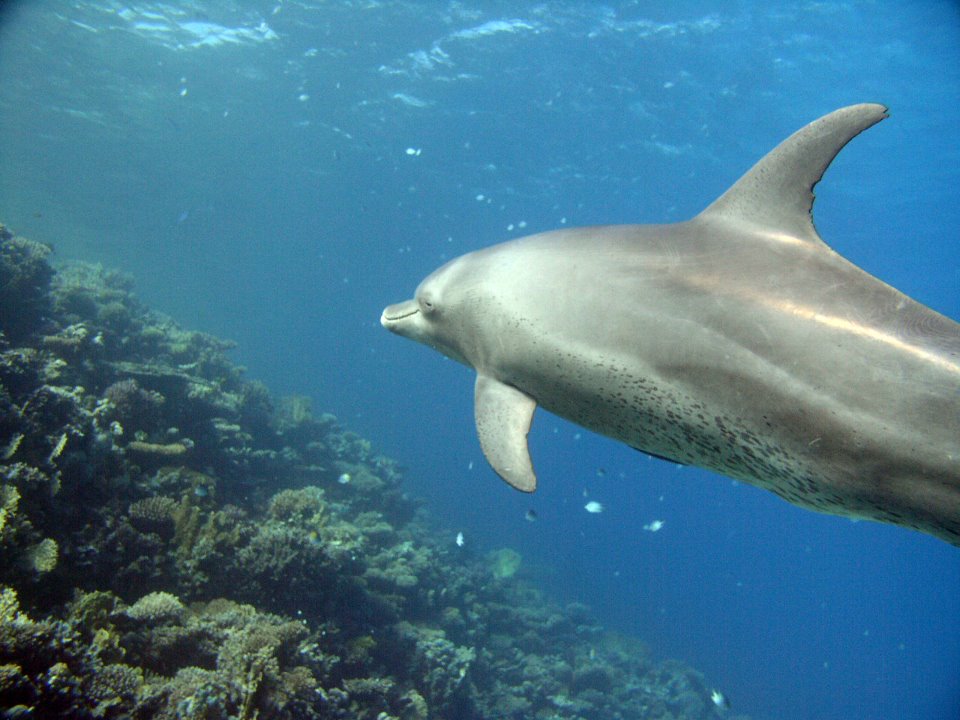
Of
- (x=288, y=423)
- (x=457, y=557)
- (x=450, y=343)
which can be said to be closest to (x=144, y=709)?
(x=450, y=343)

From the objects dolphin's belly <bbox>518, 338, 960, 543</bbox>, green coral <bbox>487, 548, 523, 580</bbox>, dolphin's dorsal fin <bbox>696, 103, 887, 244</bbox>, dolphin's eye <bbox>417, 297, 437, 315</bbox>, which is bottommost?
green coral <bbox>487, 548, 523, 580</bbox>

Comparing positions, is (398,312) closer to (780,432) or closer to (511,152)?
(780,432)

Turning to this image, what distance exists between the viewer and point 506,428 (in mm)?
3336

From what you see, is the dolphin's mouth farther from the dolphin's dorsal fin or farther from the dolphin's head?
the dolphin's dorsal fin

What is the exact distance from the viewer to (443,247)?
55.4 metres

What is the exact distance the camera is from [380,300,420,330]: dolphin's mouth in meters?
4.41

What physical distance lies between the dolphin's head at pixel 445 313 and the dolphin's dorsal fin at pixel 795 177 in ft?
5.82

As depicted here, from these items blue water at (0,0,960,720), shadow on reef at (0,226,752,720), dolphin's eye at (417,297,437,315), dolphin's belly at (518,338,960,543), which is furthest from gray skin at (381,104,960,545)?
blue water at (0,0,960,720)

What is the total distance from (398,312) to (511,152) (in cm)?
2973

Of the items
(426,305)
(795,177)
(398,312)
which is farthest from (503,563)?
(795,177)

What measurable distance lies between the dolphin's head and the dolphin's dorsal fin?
178 centimetres

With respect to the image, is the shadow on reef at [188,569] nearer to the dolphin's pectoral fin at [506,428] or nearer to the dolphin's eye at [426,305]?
the dolphin's pectoral fin at [506,428]

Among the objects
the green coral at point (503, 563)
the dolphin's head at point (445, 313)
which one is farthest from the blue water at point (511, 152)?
the dolphin's head at point (445, 313)

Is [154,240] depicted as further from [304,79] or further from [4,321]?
[4,321]
